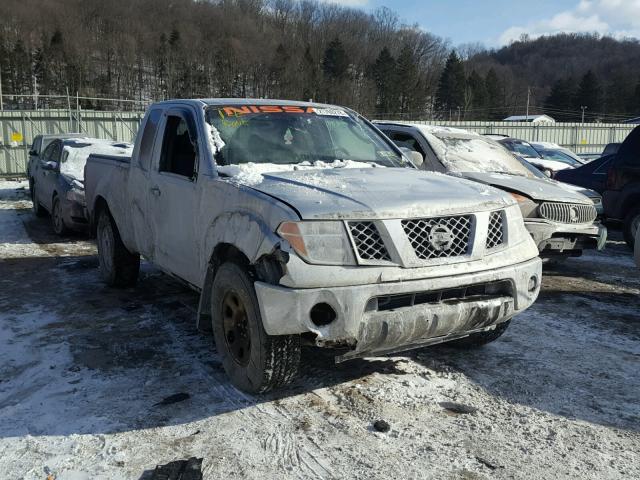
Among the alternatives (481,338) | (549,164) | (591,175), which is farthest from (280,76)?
(481,338)

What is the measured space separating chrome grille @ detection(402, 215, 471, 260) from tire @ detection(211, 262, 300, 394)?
86 cm

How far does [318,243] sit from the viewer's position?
319 cm

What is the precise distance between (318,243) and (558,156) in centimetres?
1672

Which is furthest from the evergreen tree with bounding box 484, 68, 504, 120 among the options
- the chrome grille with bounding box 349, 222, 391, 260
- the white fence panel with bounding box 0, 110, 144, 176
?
the chrome grille with bounding box 349, 222, 391, 260

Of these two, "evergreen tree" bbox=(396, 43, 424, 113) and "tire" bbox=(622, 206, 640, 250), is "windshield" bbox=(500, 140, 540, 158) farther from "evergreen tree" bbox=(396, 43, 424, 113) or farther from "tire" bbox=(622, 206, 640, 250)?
"evergreen tree" bbox=(396, 43, 424, 113)

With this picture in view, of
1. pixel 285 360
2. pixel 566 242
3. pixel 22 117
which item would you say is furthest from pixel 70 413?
pixel 22 117

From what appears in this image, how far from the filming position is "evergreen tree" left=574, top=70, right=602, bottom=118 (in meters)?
91.8

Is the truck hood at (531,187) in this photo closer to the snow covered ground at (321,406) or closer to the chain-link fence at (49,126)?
the snow covered ground at (321,406)

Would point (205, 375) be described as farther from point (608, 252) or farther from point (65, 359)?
point (608, 252)

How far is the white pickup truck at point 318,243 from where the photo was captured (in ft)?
10.5

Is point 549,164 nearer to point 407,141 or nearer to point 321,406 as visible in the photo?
point 407,141

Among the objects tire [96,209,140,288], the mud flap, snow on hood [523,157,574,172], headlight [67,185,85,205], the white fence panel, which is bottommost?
the mud flap

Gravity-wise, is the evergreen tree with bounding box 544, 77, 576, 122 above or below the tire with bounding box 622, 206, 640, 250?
above

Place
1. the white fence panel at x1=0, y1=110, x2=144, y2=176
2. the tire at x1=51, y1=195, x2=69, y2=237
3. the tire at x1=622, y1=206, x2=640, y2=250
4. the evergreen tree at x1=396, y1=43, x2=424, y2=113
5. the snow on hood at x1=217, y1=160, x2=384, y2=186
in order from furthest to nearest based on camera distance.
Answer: the evergreen tree at x1=396, y1=43, x2=424, y2=113 < the white fence panel at x1=0, y1=110, x2=144, y2=176 < the tire at x1=51, y1=195, x2=69, y2=237 < the tire at x1=622, y1=206, x2=640, y2=250 < the snow on hood at x1=217, y1=160, x2=384, y2=186
